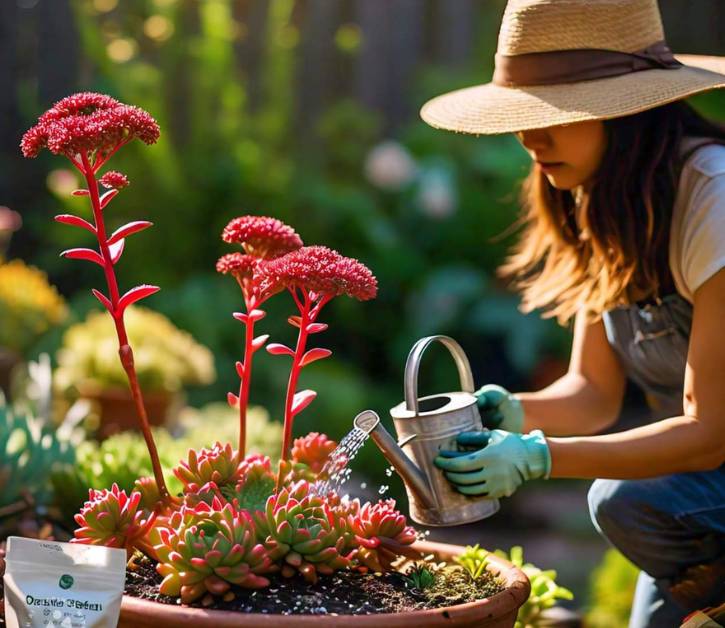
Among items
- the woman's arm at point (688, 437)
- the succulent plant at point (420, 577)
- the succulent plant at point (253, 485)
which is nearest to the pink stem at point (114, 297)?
the succulent plant at point (253, 485)

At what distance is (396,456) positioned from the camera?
5.24 feet

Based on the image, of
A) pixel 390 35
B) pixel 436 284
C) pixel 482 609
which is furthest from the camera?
pixel 390 35

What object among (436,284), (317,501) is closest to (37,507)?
(317,501)

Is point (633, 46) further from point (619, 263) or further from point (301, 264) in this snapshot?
point (301, 264)

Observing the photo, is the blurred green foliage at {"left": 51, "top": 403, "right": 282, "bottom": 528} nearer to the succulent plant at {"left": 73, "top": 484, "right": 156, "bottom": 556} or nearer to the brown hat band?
the succulent plant at {"left": 73, "top": 484, "right": 156, "bottom": 556}

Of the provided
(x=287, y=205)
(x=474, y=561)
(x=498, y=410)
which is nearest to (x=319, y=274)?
(x=474, y=561)

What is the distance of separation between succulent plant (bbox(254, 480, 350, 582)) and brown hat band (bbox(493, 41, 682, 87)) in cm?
85

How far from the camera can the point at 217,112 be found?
623 centimetres

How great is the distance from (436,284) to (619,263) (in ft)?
11.8

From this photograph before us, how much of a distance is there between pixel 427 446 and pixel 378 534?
0.48 feet

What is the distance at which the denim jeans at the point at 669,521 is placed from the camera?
2.02 meters

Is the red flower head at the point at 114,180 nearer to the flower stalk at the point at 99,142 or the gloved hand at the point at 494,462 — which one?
the flower stalk at the point at 99,142

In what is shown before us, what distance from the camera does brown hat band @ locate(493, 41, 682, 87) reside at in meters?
1.91

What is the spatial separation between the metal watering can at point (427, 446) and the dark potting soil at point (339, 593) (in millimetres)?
99
